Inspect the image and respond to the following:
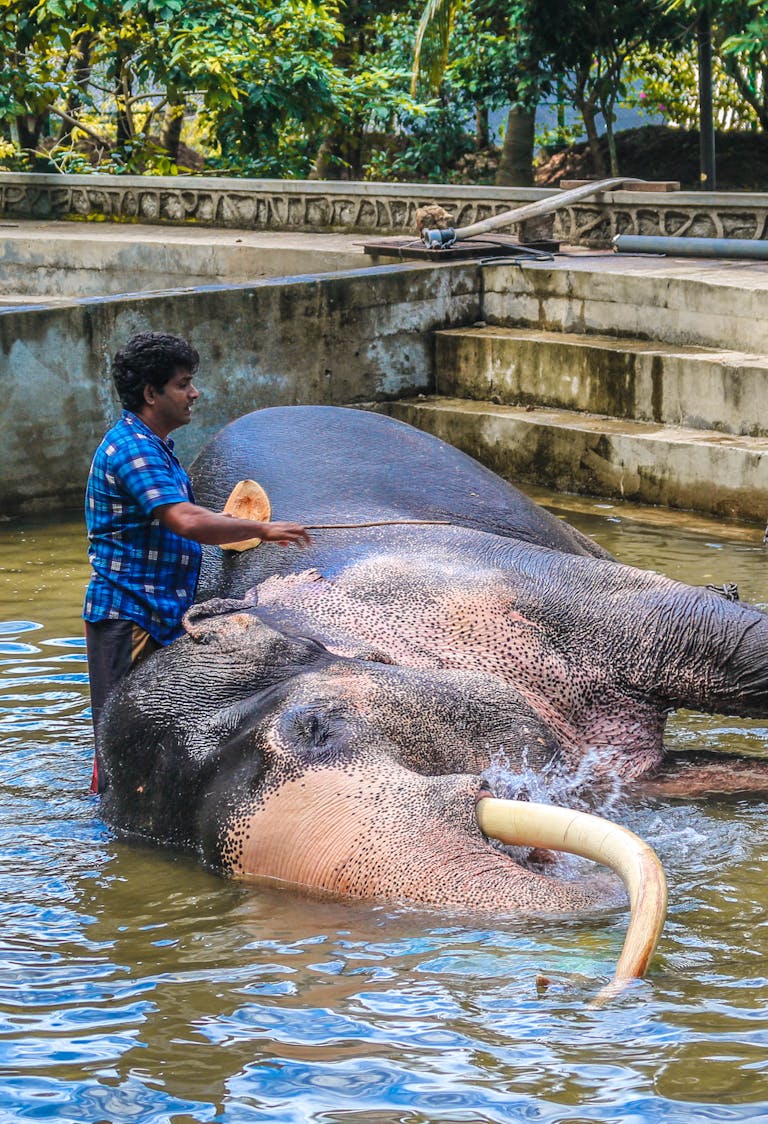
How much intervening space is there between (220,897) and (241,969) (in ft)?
1.12

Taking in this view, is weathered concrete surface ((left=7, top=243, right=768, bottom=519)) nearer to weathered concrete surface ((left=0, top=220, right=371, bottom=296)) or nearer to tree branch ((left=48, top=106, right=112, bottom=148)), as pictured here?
weathered concrete surface ((left=0, top=220, right=371, bottom=296))

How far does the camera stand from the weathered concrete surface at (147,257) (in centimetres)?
1298

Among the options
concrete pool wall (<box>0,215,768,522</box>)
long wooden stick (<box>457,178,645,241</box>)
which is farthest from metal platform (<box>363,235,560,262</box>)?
concrete pool wall (<box>0,215,768,522</box>)

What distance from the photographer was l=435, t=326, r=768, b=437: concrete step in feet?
28.1

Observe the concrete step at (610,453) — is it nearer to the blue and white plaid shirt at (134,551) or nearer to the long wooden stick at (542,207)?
the long wooden stick at (542,207)

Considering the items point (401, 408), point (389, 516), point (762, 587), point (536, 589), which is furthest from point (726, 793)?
point (401, 408)

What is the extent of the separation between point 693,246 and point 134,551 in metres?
6.97

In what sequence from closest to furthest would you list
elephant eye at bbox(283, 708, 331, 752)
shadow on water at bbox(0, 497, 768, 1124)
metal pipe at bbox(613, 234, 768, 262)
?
1. shadow on water at bbox(0, 497, 768, 1124)
2. elephant eye at bbox(283, 708, 331, 752)
3. metal pipe at bbox(613, 234, 768, 262)

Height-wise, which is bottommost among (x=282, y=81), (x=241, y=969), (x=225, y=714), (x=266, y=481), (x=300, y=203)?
(x=241, y=969)

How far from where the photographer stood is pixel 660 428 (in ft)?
29.2

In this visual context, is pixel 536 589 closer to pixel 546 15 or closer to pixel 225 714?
pixel 225 714

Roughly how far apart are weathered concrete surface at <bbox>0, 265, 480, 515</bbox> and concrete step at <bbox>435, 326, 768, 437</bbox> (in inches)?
12.6

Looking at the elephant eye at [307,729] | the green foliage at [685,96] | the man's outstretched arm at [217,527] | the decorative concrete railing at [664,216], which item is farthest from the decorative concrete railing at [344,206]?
the elephant eye at [307,729]

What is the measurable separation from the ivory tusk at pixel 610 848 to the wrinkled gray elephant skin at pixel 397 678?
0.19 ft
